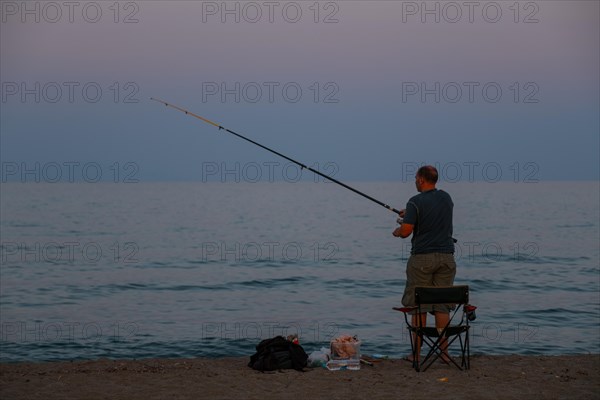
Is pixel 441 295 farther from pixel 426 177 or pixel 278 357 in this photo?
pixel 278 357

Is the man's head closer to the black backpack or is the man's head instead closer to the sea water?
the black backpack

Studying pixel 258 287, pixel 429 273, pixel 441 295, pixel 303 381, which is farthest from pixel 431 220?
pixel 258 287

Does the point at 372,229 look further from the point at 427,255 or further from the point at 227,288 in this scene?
the point at 427,255

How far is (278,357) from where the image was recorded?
732 centimetres

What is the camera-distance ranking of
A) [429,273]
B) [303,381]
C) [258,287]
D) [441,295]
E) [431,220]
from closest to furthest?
[303,381] → [441,295] → [431,220] → [429,273] → [258,287]

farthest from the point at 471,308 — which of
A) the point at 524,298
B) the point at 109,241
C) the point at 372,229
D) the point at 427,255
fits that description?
the point at 372,229

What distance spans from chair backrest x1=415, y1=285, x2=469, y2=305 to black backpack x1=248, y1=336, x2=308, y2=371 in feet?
3.97

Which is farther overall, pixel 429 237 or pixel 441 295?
pixel 429 237

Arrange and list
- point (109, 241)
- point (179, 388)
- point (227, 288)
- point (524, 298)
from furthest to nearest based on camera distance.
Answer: point (109, 241), point (227, 288), point (524, 298), point (179, 388)

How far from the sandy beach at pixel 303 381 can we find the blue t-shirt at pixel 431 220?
3.64ft

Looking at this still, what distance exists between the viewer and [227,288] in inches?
757

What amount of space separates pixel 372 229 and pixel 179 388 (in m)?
35.3

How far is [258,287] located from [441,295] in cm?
1263

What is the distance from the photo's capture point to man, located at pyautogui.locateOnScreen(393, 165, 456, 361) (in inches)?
286
